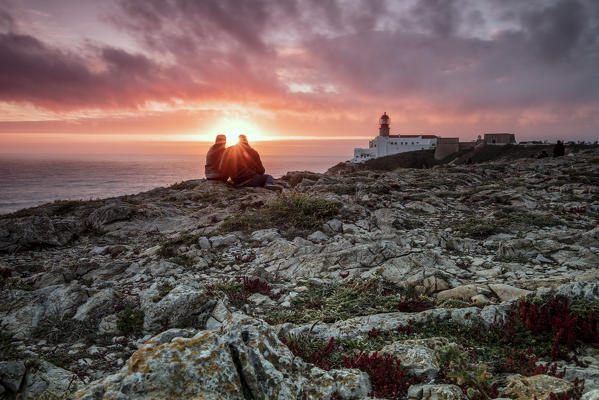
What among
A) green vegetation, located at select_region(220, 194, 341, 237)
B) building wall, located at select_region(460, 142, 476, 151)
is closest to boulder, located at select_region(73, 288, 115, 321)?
green vegetation, located at select_region(220, 194, 341, 237)

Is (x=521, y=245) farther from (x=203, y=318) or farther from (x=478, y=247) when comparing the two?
(x=203, y=318)

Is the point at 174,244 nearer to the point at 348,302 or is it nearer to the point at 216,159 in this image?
the point at 348,302

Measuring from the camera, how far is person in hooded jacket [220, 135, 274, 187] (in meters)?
23.5

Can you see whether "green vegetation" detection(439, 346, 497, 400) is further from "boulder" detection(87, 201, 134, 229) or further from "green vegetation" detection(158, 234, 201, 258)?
"boulder" detection(87, 201, 134, 229)

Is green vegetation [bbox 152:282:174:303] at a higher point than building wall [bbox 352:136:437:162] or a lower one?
lower

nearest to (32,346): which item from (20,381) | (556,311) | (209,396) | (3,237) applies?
(20,381)

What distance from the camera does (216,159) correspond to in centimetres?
2470

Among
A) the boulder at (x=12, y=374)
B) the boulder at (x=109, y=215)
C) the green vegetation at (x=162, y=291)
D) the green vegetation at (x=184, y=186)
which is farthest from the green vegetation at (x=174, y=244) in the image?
the green vegetation at (x=184, y=186)

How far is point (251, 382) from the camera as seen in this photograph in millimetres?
3375

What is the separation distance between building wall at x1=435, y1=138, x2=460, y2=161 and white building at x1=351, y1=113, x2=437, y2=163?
12891mm

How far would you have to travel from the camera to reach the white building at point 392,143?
13050cm

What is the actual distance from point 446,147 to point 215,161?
361 feet

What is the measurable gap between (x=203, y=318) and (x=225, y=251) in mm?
4579

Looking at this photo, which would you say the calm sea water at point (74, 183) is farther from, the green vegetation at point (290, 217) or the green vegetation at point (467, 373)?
the green vegetation at point (467, 373)
